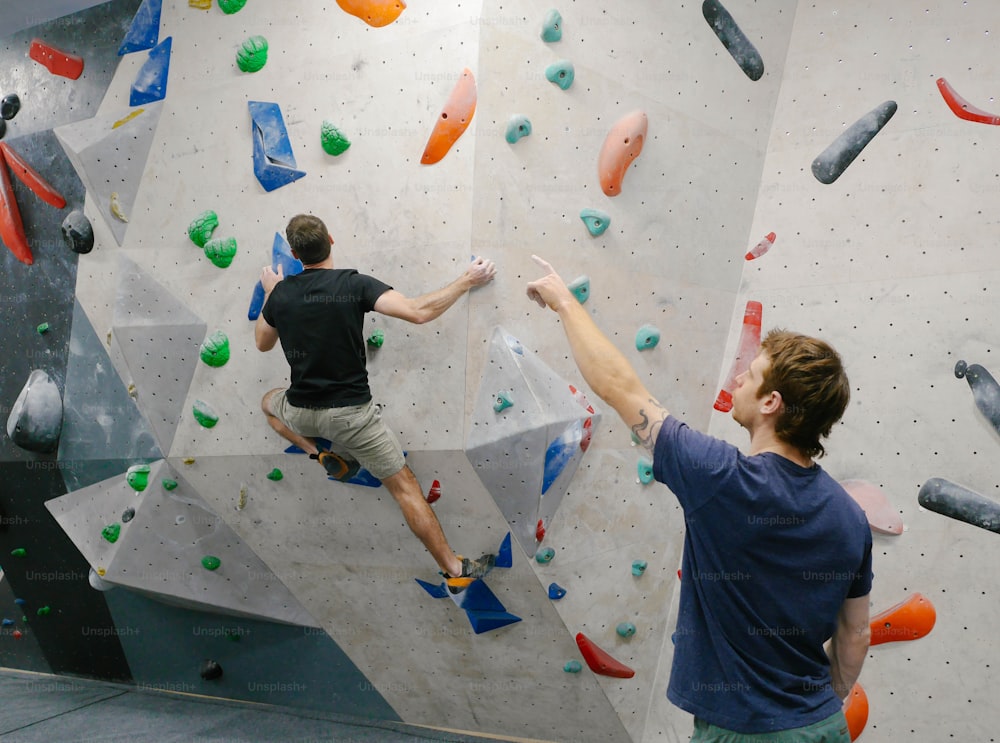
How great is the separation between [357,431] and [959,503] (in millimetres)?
1968

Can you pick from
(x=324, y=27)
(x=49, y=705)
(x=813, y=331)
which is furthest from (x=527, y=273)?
(x=49, y=705)

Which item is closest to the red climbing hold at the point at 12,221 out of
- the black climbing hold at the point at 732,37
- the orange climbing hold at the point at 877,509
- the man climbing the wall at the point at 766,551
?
the black climbing hold at the point at 732,37

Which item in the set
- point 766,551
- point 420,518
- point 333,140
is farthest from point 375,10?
point 766,551

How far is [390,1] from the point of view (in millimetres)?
2898

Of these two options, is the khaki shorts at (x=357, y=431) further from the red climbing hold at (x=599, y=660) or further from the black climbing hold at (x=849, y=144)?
the black climbing hold at (x=849, y=144)

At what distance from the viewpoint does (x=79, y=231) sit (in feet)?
11.5

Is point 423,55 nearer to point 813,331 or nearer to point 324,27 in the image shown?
point 324,27

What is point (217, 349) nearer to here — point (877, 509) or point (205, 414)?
point (205, 414)

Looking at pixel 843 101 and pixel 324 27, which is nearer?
pixel 843 101

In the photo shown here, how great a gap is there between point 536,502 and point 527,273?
808 mm

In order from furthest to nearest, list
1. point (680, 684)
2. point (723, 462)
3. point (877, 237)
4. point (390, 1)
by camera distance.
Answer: point (390, 1), point (877, 237), point (680, 684), point (723, 462)

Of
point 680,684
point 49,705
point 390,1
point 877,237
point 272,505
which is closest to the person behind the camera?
point 680,684

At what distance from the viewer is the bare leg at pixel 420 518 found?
2.93m

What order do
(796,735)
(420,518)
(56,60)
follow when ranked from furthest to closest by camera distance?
(56,60) < (420,518) < (796,735)
